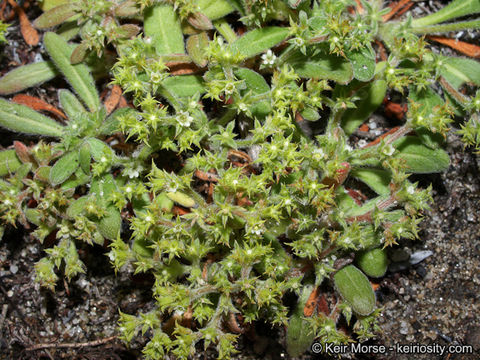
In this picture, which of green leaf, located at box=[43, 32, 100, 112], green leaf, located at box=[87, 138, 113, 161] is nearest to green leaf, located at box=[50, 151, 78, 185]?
green leaf, located at box=[87, 138, 113, 161]

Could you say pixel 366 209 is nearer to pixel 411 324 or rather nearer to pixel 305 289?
pixel 305 289

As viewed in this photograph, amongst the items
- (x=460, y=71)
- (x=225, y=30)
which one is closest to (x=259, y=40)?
(x=225, y=30)

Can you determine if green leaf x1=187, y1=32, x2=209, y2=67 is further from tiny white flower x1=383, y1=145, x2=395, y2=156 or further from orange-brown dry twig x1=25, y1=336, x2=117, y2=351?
orange-brown dry twig x1=25, y1=336, x2=117, y2=351

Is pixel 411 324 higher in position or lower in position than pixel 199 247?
lower

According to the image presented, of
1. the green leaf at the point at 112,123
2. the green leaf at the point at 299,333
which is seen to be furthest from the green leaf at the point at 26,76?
the green leaf at the point at 299,333

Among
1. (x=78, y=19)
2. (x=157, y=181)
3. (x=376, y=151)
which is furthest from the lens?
(x=78, y=19)

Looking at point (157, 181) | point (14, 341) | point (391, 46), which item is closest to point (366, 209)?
point (391, 46)

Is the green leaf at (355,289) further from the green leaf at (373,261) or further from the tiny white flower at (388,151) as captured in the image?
the tiny white flower at (388,151)
